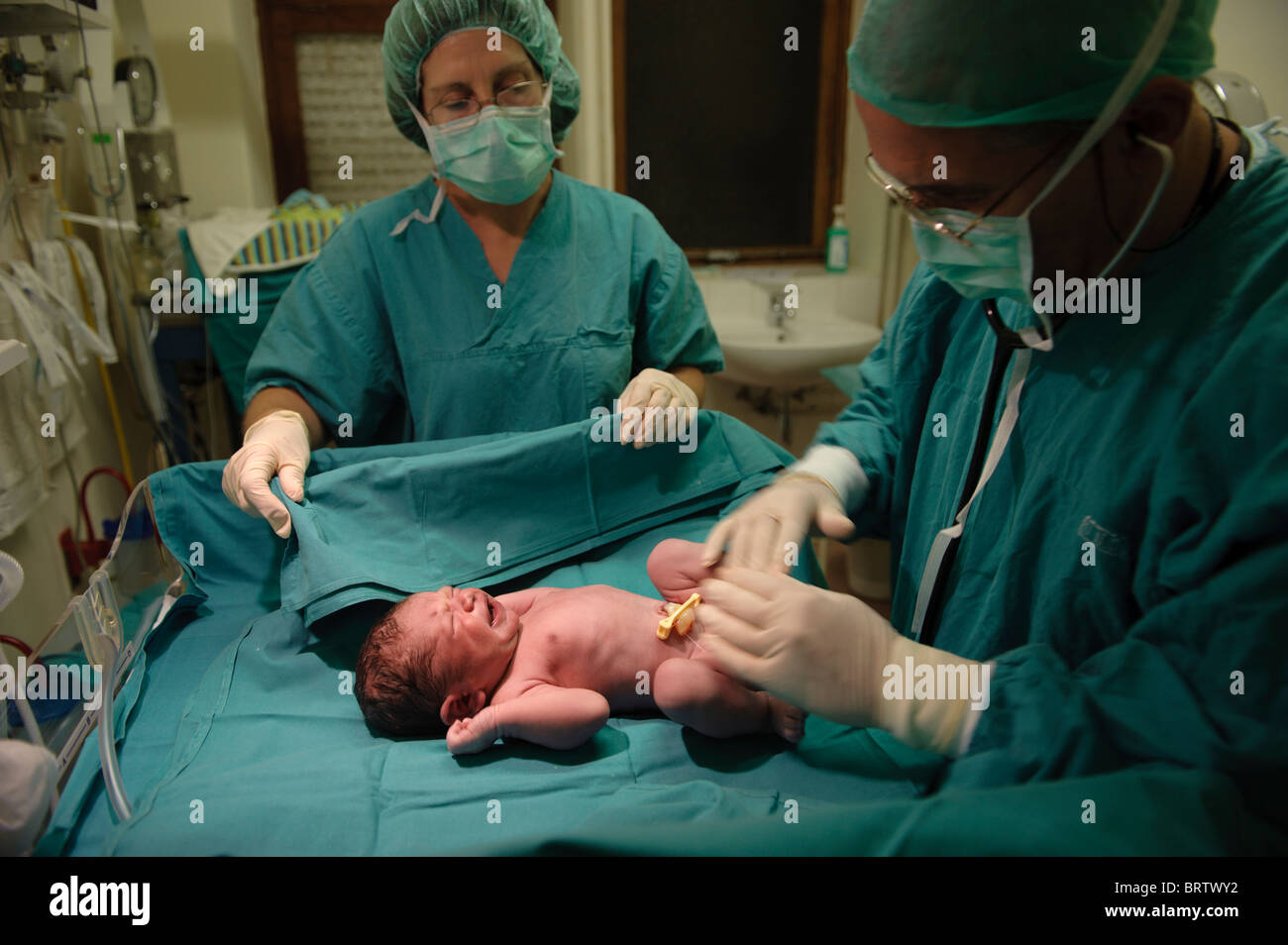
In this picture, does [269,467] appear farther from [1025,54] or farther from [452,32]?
[1025,54]

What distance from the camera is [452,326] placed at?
1.83 meters

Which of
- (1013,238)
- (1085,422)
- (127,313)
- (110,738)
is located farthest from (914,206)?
(127,313)

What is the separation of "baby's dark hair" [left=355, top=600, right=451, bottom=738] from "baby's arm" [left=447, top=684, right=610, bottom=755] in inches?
4.1

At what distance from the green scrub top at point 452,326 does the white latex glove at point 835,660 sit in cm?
93

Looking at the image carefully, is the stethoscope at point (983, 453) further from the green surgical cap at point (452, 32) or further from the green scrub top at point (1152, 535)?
the green surgical cap at point (452, 32)

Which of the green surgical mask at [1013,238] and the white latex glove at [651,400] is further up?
the green surgical mask at [1013,238]

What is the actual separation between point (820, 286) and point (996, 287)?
1617 millimetres

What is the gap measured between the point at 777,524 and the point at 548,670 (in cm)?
53

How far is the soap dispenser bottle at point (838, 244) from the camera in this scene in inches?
77.2

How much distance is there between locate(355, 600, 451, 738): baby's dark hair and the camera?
1401 millimetres

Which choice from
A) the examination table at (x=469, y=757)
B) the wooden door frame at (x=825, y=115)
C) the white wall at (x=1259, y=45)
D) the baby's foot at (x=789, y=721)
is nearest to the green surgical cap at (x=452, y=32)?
the wooden door frame at (x=825, y=115)

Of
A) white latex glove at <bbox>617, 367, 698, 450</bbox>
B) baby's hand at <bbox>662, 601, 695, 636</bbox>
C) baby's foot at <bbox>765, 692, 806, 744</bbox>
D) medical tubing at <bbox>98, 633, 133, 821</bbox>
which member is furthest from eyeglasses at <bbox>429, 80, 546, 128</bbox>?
baby's foot at <bbox>765, 692, 806, 744</bbox>

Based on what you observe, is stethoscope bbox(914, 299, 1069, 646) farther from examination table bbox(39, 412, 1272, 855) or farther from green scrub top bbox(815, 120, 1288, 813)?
examination table bbox(39, 412, 1272, 855)

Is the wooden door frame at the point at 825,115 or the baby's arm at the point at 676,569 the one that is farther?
the wooden door frame at the point at 825,115
